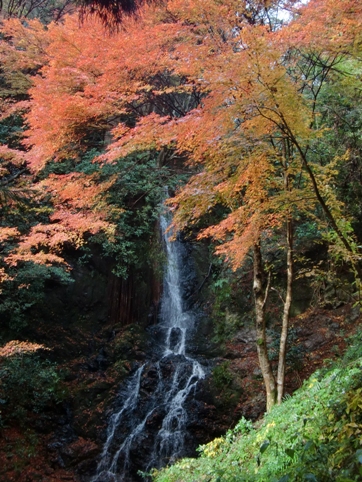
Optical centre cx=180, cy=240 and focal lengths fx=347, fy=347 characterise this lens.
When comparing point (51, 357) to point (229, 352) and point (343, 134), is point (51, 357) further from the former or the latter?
point (343, 134)

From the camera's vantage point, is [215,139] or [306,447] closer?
[306,447]

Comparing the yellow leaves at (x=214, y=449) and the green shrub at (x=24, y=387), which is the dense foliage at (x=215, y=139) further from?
the green shrub at (x=24, y=387)

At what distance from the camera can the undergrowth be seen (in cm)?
242

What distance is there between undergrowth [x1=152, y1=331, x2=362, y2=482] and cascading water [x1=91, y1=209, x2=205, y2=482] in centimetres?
264

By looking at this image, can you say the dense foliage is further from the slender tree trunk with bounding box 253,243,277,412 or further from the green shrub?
the green shrub

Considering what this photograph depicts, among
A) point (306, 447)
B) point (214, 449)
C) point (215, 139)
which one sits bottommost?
point (214, 449)

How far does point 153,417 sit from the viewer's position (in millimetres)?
8578

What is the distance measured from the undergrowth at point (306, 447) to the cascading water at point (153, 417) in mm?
2639

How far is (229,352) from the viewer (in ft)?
34.7

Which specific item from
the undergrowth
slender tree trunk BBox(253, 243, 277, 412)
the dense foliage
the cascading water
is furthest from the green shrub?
slender tree trunk BBox(253, 243, 277, 412)

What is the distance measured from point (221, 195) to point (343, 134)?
4799 mm

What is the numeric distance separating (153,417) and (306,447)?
723 centimetres

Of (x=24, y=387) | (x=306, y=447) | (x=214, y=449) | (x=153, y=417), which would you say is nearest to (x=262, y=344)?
(x=214, y=449)

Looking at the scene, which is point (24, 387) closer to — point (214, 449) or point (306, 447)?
point (214, 449)
